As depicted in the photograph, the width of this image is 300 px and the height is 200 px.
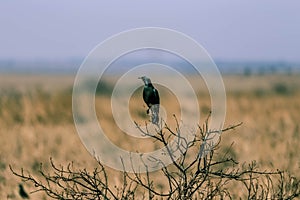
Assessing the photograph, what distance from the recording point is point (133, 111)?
19484 mm

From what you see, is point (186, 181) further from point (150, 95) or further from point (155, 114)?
point (150, 95)

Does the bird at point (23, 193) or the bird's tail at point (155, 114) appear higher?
the bird at point (23, 193)

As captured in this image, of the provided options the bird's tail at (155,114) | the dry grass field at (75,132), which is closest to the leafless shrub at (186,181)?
the bird's tail at (155,114)

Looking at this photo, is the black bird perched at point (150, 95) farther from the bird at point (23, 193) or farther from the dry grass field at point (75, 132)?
the bird at point (23, 193)

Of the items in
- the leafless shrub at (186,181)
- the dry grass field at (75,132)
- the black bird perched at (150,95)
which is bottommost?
the leafless shrub at (186,181)

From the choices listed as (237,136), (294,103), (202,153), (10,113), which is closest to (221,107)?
(202,153)

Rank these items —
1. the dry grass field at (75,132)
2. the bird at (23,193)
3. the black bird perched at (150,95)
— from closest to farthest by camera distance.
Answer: the black bird perched at (150,95) < the bird at (23,193) < the dry grass field at (75,132)

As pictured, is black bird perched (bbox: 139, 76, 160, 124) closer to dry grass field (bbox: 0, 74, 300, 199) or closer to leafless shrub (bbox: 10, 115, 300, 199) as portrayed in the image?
leafless shrub (bbox: 10, 115, 300, 199)

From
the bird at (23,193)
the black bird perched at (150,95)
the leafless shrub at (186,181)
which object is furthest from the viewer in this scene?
the bird at (23,193)

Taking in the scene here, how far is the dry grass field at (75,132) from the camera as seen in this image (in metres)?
9.82

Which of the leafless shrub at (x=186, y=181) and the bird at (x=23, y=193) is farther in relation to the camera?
the bird at (x=23, y=193)

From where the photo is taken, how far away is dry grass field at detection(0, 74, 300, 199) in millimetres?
9820

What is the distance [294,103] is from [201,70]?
17922 mm

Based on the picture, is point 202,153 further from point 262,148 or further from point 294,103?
point 294,103
